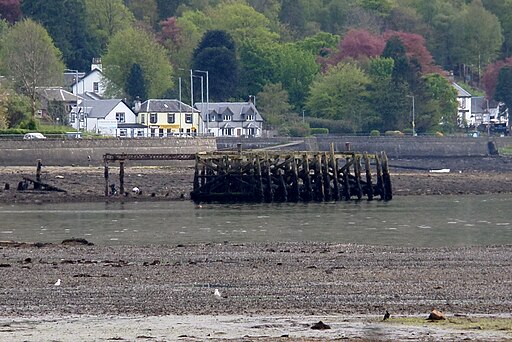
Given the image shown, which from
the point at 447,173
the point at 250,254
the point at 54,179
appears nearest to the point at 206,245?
the point at 250,254

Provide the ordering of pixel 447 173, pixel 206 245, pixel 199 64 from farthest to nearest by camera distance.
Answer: pixel 199 64, pixel 447 173, pixel 206 245

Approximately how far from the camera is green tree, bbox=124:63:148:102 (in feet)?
371

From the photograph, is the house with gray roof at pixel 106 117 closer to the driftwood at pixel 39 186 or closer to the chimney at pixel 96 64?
the chimney at pixel 96 64

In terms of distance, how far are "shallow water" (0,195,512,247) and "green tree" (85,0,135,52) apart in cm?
8213

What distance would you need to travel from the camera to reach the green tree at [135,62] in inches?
4540

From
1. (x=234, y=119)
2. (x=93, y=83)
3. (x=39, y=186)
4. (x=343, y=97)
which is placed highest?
(x=93, y=83)

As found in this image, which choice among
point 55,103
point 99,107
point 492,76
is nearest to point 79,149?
point 55,103

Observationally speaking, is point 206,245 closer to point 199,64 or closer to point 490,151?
point 490,151

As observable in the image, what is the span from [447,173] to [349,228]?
39250 mm

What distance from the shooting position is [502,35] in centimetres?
14462

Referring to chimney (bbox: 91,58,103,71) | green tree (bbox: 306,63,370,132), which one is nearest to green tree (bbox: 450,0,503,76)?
green tree (bbox: 306,63,370,132)

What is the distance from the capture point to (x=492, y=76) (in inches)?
5167

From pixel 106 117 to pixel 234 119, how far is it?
34.9 feet

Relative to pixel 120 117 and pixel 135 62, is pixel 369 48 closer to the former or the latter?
pixel 135 62
